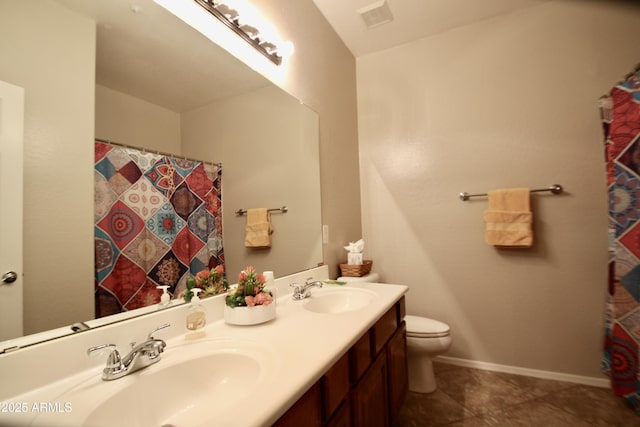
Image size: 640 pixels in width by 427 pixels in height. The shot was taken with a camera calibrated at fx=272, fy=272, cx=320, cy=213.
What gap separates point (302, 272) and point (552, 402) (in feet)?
5.39

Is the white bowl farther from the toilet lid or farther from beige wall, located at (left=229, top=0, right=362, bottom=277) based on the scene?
the toilet lid

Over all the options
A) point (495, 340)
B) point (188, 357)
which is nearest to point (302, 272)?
point (188, 357)

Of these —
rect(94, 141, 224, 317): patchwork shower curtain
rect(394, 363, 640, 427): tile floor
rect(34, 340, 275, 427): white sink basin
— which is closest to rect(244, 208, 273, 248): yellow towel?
rect(94, 141, 224, 317): patchwork shower curtain

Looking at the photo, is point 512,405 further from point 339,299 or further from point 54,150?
point 54,150

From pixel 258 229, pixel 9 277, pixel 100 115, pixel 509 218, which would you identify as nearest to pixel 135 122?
pixel 100 115

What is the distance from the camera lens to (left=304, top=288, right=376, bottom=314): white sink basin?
136 centimetres

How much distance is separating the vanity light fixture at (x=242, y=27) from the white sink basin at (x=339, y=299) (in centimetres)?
125

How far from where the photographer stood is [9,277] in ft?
1.90

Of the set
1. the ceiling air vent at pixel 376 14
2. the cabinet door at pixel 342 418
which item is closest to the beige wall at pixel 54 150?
the cabinet door at pixel 342 418

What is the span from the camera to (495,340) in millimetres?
1934

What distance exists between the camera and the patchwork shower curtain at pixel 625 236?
138 cm

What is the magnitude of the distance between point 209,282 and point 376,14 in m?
2.05

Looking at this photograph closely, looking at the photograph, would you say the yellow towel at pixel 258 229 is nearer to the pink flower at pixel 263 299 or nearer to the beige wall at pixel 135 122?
the pink flower at pixel 263 299

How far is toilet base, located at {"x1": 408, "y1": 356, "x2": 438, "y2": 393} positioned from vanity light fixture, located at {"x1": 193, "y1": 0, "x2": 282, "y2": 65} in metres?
1.96
